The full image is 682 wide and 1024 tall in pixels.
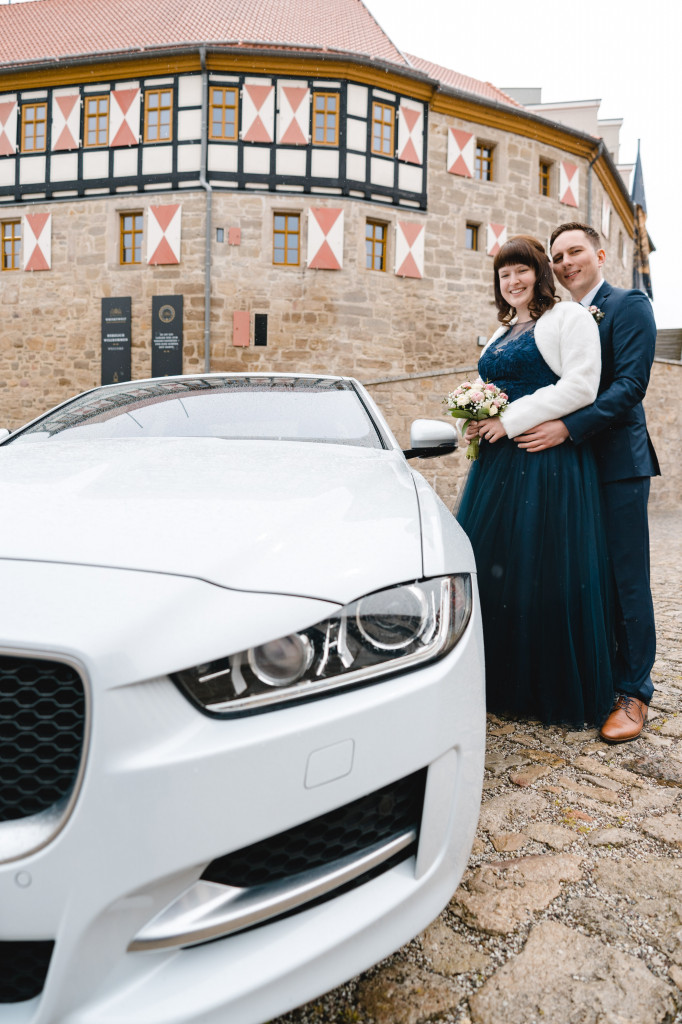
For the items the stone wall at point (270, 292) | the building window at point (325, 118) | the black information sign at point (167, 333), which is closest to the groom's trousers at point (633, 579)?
the stone wall at point (270, 292)

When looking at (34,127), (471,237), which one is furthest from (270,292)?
(34,127)

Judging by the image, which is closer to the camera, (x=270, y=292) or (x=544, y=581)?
(x=544, y=581)

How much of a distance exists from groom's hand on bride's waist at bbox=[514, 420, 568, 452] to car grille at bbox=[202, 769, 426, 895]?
1.64 m

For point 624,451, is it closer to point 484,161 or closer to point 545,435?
point 545,435

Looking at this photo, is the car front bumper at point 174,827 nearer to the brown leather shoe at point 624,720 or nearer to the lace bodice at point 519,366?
the brown leather shoe at point 624,720

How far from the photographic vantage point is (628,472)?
97.5 inches

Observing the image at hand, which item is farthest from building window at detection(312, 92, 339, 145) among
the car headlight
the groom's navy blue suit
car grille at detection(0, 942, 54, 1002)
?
car grille at detection(0, 942, 54, 1002)

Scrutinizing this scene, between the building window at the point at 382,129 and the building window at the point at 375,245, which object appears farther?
the building window at the point at 375,245

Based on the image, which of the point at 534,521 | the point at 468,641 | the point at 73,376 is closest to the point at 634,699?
the point at 534,521

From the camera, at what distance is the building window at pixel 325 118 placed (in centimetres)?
1545

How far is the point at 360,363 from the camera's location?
16172 millimetres

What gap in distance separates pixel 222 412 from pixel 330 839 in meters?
1.64

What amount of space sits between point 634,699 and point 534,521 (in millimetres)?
752

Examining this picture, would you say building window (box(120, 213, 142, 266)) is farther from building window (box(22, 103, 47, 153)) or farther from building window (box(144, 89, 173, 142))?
building window (box(22, 103, 47, 153))
